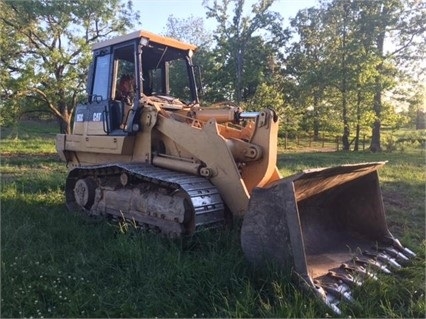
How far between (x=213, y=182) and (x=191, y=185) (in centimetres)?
34

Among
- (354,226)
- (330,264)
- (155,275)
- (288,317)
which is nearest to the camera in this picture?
(288,317)

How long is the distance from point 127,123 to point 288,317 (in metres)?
3.68

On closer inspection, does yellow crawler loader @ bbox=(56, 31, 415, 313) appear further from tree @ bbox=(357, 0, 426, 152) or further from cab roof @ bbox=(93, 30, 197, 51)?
tree @ bbox=(357, 0, 426, 152)

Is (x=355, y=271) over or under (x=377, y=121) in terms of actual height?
under

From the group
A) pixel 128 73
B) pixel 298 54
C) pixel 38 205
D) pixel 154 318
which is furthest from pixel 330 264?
pixel 298 54

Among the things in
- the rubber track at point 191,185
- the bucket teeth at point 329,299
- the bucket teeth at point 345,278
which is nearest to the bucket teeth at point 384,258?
the bucket teeth at point 345,278

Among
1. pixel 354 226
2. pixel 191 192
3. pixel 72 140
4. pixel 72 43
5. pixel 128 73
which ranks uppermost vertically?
pixel 72 43

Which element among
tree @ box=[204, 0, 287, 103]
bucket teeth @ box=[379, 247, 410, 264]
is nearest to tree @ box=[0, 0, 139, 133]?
tree @ box=[204, 0, 287, 103]

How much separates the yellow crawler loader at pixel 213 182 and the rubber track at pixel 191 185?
1 centimetres

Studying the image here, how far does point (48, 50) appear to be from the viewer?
55.7ft

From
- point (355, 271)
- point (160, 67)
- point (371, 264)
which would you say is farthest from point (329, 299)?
point (160, 67)

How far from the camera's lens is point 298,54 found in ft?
87.7

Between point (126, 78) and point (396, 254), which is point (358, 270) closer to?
point (396, 254)

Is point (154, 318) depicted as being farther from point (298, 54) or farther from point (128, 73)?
point (298, 54)
